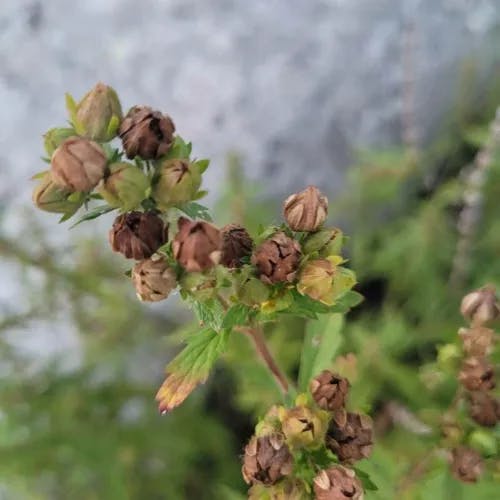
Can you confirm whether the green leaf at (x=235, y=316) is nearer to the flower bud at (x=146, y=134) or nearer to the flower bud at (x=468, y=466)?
the flower bud at (x=146, y=134)

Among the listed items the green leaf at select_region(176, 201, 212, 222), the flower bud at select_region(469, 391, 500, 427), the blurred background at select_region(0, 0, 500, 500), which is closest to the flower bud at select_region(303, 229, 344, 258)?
the green leaf at select_region(176, 201, 212, 222)

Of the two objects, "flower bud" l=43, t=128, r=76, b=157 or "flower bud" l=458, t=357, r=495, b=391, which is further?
"flower bud" l=458, t=357, r=495, b=391

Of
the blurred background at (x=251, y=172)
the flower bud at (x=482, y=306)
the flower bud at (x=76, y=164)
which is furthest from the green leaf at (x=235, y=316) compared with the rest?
the blurred background at (x=251, y=172)

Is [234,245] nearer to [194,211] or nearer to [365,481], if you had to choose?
[194,211]

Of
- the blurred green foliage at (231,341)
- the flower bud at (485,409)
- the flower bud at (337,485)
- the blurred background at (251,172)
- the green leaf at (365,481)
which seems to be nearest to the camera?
the flower bud at (337,485)

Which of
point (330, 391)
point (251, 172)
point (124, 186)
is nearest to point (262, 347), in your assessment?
point (330, 391)

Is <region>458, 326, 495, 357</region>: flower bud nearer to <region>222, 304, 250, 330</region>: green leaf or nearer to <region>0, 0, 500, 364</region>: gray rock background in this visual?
<region>222, 304, 250, 330</region>: green leaf

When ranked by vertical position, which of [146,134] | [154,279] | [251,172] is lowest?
[251,172]
